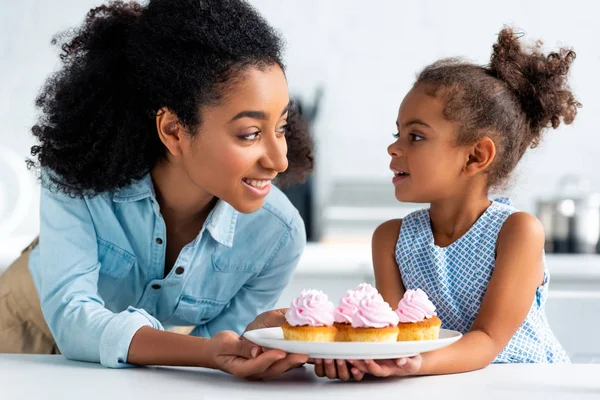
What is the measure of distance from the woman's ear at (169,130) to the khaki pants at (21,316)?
62cm

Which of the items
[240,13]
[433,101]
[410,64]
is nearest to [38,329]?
[240,13]

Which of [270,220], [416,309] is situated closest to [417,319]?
[416,309]

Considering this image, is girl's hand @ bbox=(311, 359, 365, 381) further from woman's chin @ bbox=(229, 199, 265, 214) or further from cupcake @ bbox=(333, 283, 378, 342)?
woman's chin @ bbox=(229, 199, 265, 214)

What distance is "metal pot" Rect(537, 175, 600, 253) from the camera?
2945 millimetres

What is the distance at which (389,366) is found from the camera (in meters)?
1.13

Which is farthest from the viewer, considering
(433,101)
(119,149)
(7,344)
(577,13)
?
(577,13)

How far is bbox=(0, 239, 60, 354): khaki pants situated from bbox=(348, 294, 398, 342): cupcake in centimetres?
100

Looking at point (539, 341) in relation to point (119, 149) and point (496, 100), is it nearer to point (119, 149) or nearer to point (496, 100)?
point (496, 100)

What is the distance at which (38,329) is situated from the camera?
6.47 feet

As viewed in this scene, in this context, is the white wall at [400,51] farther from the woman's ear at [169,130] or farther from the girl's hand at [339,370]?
the girl's hand at [339,370]

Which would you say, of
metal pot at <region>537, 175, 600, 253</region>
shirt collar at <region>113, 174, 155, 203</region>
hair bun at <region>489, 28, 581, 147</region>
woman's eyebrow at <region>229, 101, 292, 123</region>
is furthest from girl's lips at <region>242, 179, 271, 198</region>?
metal pot at <region>537, 175, 600, 253</region>

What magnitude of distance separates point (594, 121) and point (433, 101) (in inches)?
78.7

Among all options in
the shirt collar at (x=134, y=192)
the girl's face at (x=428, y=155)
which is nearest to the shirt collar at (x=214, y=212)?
the shirt collar at (x=134, y=192)

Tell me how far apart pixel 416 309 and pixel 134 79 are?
69cm
